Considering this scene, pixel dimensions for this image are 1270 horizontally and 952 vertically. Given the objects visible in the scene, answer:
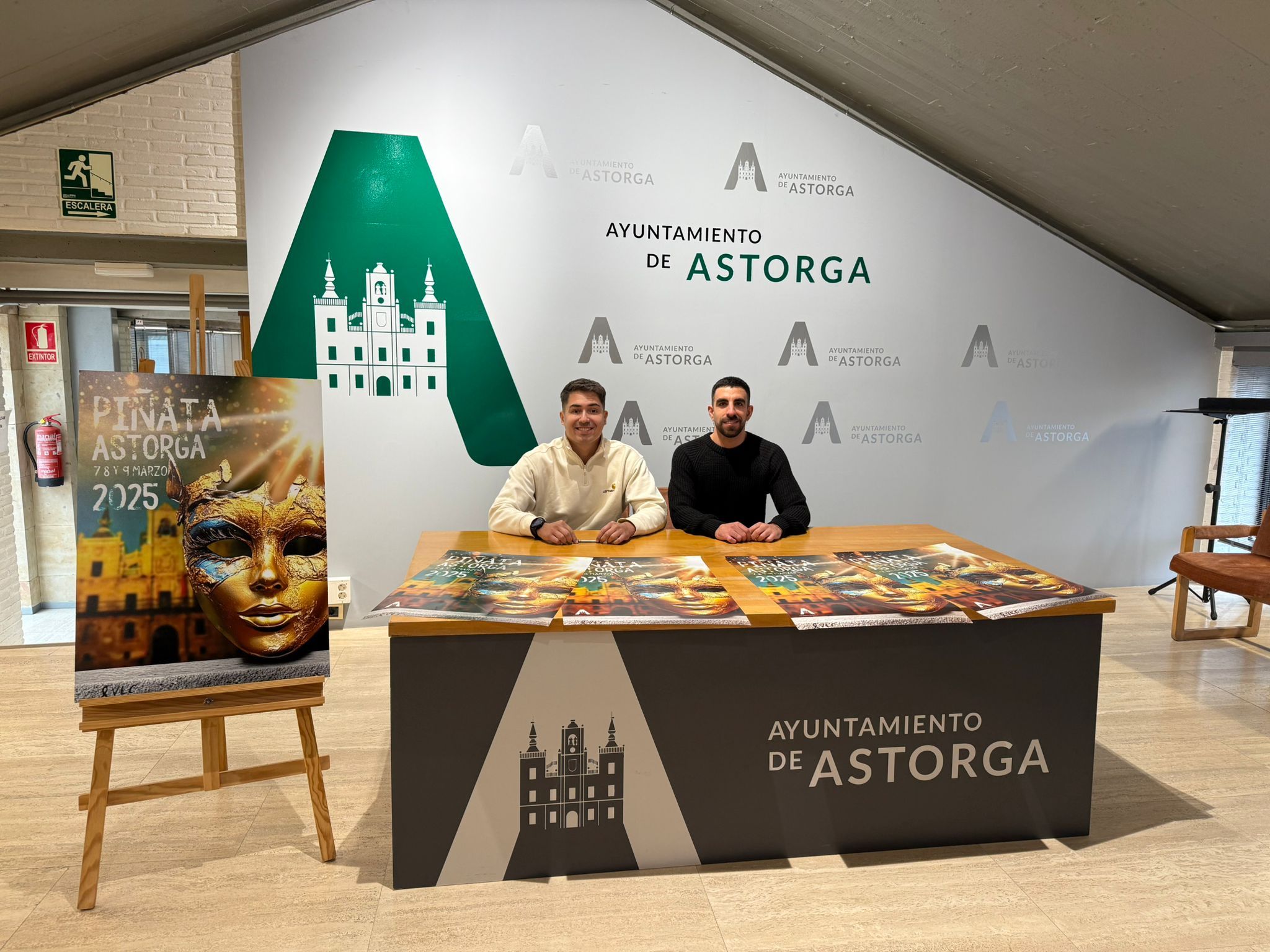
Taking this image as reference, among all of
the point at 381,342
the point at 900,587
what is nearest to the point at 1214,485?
the point at 900,587

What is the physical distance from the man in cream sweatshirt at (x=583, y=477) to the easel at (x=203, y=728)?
1235mm

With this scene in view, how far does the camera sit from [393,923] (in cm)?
198

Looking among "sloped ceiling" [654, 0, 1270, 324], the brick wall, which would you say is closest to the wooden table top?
"sloped ceiling" [654, 0, 1270, 324]

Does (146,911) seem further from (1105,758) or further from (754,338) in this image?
(754,338)

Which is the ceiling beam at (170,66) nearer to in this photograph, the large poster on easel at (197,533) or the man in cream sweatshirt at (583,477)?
the man in cream sweatshirt at (583,477)

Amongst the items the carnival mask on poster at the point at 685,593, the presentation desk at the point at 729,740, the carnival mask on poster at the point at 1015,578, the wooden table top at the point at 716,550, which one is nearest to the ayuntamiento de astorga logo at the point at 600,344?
the wooden table top at the point at 716,550

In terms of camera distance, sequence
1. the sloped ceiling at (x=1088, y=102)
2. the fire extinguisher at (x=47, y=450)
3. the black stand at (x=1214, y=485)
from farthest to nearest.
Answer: the black stand at (x=1214, y=485) < the fire extinguisher at (x=47, y=450) < the sloped ceiling at (x=1088, y=102)

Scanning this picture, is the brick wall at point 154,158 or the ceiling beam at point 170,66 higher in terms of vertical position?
the ceiling beam at point 170,66

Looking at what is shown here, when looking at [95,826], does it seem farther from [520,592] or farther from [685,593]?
Result: [685,593]

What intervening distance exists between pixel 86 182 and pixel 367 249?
1303mm

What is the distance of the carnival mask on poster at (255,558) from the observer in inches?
84.6

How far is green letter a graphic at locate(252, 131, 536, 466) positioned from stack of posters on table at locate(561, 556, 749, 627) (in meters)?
2.11

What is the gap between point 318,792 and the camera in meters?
2.23

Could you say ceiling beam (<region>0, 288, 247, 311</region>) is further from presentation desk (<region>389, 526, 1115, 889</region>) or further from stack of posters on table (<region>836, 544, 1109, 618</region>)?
stack of posters on table (<region>836, 544, 1109, 618</region>)
